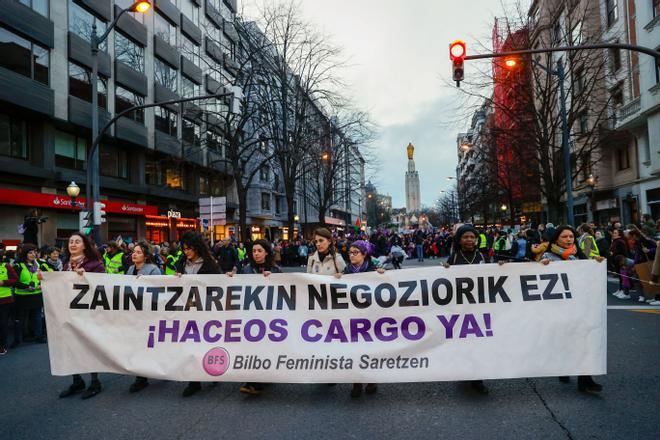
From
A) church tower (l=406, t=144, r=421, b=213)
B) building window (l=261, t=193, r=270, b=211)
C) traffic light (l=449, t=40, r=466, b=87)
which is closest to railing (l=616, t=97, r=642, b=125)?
traffic light (l=449, t=40, r=466, b=87)

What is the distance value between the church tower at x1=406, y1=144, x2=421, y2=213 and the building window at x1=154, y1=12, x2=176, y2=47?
146453 mm

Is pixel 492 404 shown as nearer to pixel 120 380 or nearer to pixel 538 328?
pixel 538 328

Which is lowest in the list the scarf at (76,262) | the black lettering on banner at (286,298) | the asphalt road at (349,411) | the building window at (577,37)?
the asphalt road at (349,411)

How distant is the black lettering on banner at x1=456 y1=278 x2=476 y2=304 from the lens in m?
4.71

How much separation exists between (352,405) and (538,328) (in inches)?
80.0

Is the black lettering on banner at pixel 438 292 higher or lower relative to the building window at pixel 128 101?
lower

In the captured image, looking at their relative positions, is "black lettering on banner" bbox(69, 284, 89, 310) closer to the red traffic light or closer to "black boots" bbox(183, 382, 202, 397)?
"black boots" bbox(183, 382, 202, 397)

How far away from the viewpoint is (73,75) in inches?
901

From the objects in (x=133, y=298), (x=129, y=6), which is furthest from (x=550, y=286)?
(x=129, y=6)

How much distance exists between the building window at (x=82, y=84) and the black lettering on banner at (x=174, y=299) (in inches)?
875

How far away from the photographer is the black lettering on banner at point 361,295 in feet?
15.7

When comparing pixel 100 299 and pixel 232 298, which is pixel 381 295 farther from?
pixel 100 299

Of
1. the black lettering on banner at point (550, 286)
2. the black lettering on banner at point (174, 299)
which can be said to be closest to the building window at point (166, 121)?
the black lettering on banner at point (174, 299)

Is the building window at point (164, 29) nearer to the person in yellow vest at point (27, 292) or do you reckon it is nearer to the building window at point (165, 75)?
the building window at point (165, 75)
